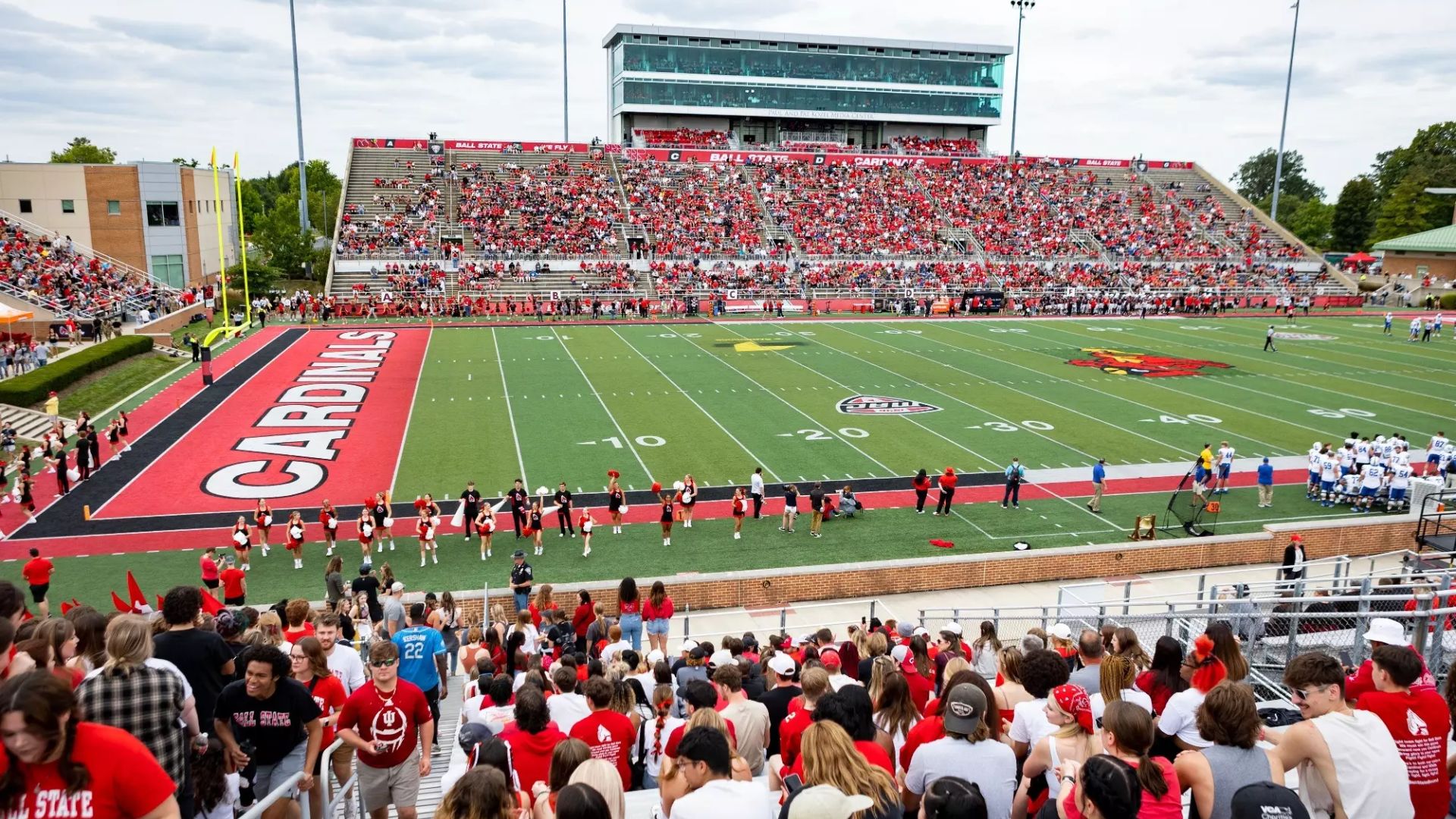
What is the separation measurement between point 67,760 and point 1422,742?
601cm

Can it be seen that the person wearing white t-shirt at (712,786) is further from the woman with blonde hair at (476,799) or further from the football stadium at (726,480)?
the woman with blonde hair at (476,799)

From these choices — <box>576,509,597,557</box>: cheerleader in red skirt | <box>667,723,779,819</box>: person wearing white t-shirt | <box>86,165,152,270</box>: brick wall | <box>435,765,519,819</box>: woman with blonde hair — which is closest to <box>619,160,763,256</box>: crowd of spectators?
<box>86,165,152,270</box>: brick wall

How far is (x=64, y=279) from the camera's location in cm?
3841

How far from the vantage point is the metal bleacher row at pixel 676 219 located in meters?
52.7

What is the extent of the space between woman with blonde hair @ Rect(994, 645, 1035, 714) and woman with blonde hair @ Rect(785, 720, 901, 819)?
2.03 m

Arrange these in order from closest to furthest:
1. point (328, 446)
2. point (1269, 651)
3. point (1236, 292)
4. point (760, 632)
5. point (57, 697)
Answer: point (57, 697) < point (1269, 651) < point (760, 632) < point (328, 446) < point (1236, 292)

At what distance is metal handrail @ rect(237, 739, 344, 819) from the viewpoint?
4117 millimetres

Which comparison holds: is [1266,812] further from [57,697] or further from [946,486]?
[946,486]

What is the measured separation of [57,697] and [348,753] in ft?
9.58

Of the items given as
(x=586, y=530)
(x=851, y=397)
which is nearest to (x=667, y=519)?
(x=586, y=530)

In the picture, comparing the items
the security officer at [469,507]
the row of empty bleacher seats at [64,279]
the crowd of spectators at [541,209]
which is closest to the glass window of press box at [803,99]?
the crowd of spectators at [541,209]

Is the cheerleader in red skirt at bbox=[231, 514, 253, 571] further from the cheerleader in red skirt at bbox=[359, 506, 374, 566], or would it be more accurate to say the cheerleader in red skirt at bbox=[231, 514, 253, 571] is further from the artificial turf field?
the cheerleader in red skirt at bbox=[359, 506, 374, 566]

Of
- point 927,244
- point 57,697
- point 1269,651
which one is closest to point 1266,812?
point 57,697

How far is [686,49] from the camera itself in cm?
7138
